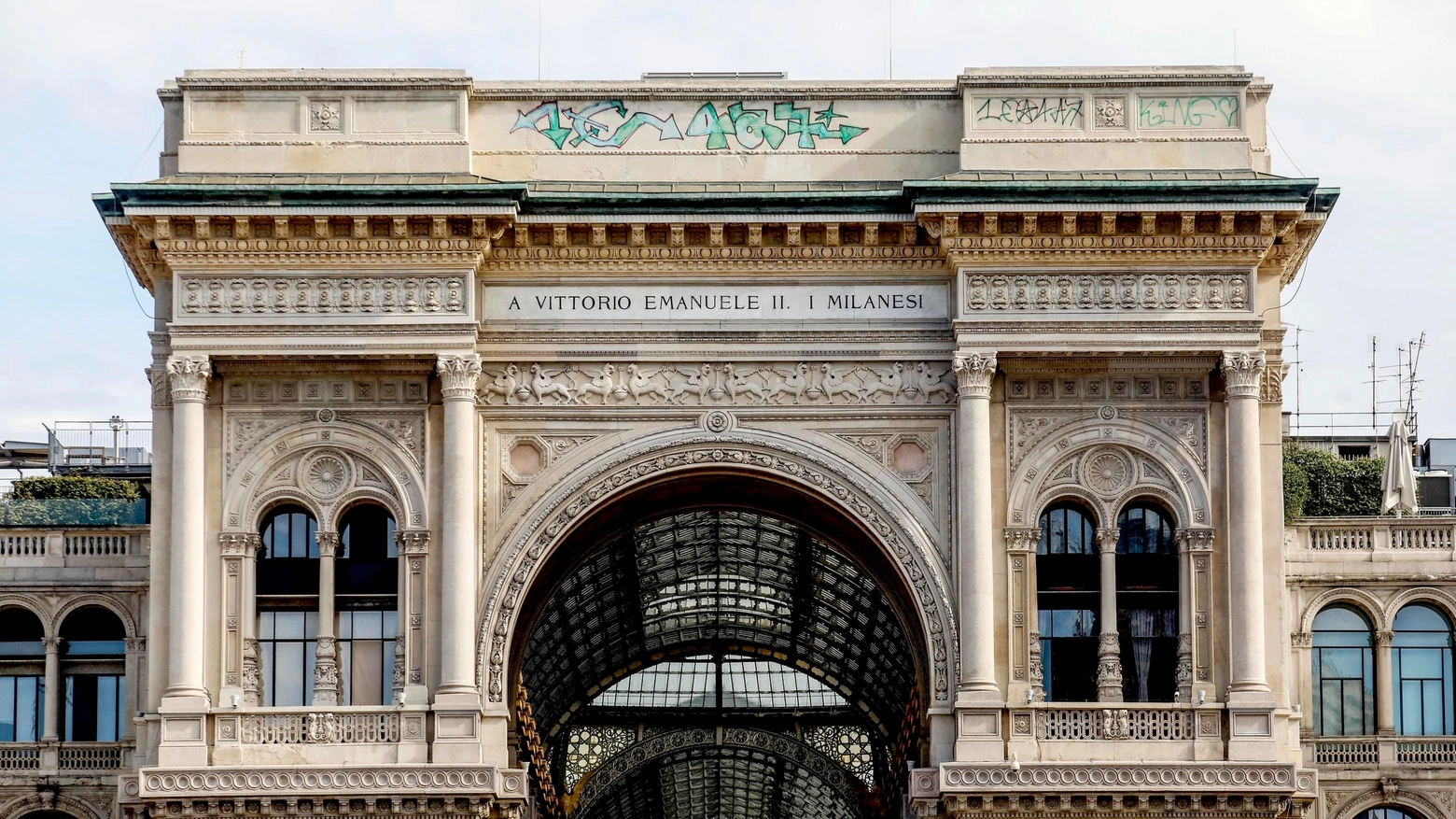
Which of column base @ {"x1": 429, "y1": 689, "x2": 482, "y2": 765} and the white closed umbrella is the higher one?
the white closed umbrella

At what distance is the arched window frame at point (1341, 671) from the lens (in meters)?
61.2

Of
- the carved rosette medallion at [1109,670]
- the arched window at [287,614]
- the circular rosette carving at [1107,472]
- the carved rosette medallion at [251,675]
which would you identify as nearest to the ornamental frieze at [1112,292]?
the circular rosette carving at [1107,472]

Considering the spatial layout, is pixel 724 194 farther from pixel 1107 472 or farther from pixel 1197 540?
pixel 1197 540

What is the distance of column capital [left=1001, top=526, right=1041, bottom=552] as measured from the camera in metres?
54.0

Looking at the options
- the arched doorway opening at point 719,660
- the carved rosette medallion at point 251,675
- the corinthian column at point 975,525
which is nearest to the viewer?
the corinthian column at point 975,525

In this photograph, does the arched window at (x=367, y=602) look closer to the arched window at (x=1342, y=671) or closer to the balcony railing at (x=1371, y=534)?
the balcony railing at (x=1371, y=534)

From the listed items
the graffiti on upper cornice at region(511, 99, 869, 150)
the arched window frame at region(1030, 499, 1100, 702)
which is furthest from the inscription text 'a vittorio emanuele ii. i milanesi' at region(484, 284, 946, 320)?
the arched window frame at region(1030, 499, 1100, 702)

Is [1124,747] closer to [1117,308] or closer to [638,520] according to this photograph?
[1117,308]

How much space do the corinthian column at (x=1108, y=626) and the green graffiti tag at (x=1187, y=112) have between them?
359 inches

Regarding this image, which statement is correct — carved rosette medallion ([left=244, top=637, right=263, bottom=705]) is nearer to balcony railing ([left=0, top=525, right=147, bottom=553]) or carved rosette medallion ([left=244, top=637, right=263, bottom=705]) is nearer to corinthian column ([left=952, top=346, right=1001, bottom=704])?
balcony railing ([left=0, top=525, right=147, bottom=553])

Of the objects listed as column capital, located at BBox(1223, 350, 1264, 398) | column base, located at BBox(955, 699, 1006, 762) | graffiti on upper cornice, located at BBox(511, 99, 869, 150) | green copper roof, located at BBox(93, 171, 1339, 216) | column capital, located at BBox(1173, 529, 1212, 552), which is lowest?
column base, located at BBox(955, 699, 1006, 762)

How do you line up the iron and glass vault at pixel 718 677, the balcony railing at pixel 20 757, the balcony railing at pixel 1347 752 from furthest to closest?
1. the iron and glass vault at pixel 718 677
2. the balcony railing at pixel 1347 752
3. the balcony railing at pixel 20 757

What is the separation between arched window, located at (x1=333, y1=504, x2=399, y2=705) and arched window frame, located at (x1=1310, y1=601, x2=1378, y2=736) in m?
22.6

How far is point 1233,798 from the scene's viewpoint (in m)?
51.8
